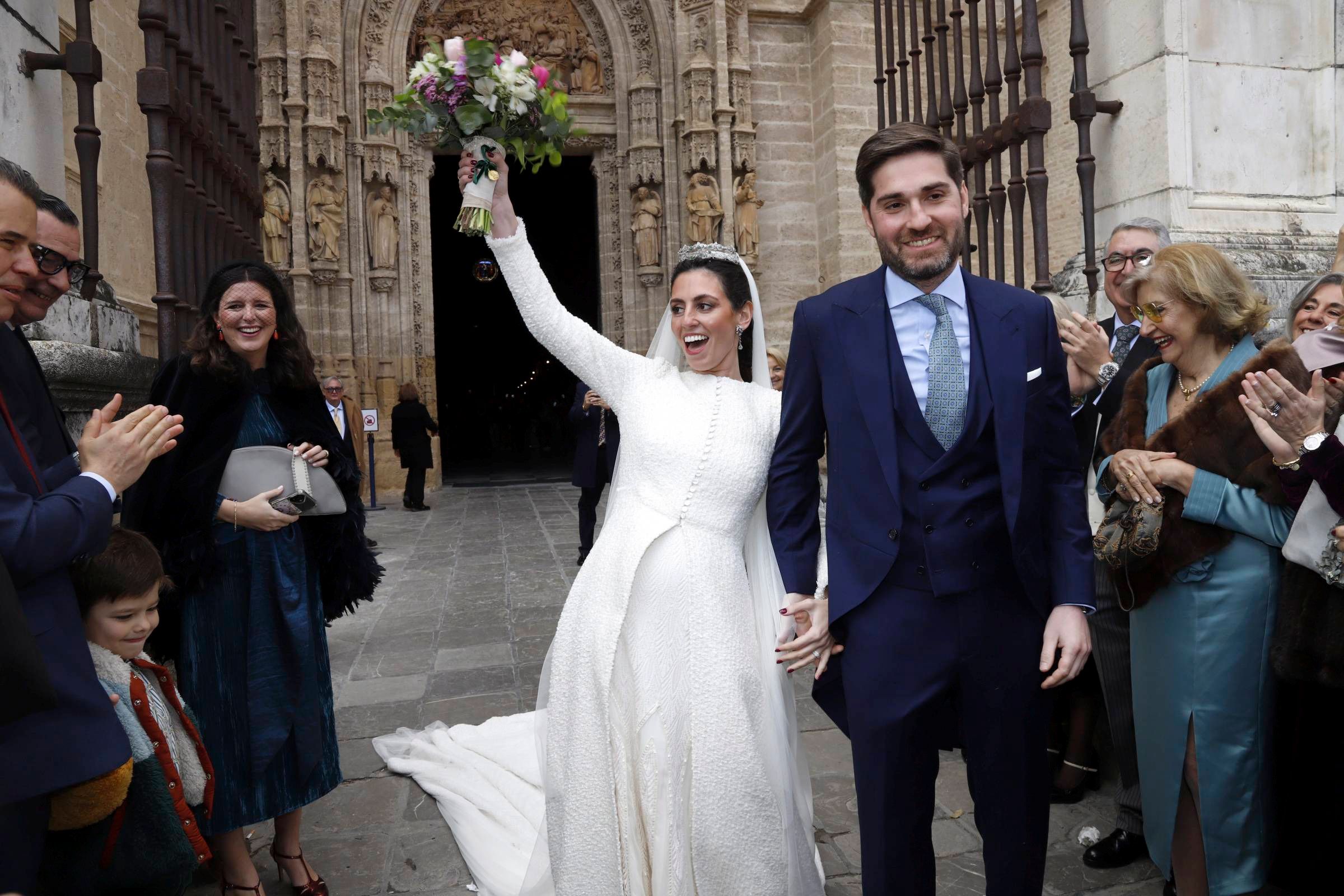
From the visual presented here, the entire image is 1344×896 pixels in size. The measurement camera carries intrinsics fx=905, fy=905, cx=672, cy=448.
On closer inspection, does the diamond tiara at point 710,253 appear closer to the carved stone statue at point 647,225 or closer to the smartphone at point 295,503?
the smartphone at point 295,503

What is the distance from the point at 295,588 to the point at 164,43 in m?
2.38

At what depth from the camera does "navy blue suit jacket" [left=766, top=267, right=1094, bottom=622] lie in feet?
6.35

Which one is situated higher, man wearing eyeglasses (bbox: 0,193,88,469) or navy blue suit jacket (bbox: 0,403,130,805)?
man wearing eyeglasses (bbox: 0,193,88,469)

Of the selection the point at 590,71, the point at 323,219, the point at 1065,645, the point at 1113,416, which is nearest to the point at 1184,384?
the point at 1113,416

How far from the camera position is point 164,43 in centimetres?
365

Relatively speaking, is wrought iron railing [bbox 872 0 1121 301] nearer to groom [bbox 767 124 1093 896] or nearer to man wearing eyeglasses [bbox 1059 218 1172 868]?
man wearing eyeglasses [bbox 1059 218 1172 868]

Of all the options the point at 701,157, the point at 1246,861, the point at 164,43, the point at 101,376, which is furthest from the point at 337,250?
the point at 1246,861

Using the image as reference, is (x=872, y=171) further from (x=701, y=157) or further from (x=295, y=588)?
(x=701, y=157)

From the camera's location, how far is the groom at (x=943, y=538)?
1.93 metres

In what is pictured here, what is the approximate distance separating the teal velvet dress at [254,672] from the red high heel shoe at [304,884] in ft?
0.59

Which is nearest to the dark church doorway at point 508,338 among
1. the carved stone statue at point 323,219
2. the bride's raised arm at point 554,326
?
the carved stone statue at point 323,219

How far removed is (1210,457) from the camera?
2.38 m

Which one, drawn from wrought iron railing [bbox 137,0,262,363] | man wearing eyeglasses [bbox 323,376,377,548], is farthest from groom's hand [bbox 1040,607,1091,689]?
man wearing eyeglasses [bbox 323,376,377,548]

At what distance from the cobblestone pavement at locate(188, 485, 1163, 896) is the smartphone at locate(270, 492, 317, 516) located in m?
1.24
